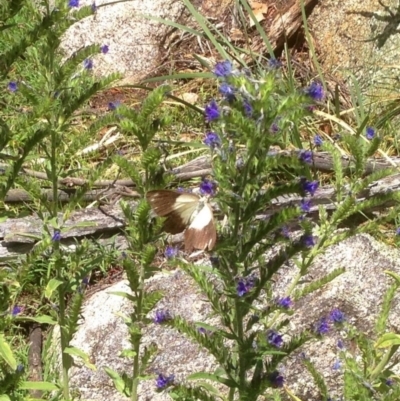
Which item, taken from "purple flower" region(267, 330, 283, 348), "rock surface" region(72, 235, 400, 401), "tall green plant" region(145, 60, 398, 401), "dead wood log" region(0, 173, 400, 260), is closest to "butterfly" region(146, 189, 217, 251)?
"tall green plant" region(145, 60, 398, 401)

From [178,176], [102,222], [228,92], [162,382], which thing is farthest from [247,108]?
[178,176]

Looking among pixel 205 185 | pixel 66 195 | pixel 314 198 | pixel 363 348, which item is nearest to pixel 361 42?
pixel 314 198

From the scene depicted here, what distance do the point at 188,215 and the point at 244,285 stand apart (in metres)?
0.25

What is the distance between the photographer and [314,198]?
3684 mm

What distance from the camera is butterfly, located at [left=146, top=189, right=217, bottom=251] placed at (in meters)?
1.88

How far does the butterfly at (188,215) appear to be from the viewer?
6.16 feet

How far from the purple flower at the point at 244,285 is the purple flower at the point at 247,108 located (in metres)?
0.42

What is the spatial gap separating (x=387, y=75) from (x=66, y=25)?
2938 mm

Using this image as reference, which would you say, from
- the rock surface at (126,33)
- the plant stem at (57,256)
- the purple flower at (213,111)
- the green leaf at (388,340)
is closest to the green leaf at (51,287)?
the plant stem at (57,256)

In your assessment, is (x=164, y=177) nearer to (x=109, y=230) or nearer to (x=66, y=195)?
(x=109, y=230)

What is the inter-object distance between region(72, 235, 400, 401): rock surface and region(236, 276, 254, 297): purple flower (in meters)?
1.30

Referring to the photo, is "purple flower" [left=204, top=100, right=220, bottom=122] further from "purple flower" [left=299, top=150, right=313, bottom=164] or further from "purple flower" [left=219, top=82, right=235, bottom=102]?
"purple flower" [left=299, top=150, right=313, bottom=164]

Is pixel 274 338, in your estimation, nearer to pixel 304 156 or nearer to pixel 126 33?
pixel 304 156

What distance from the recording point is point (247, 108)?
178 centimetres
